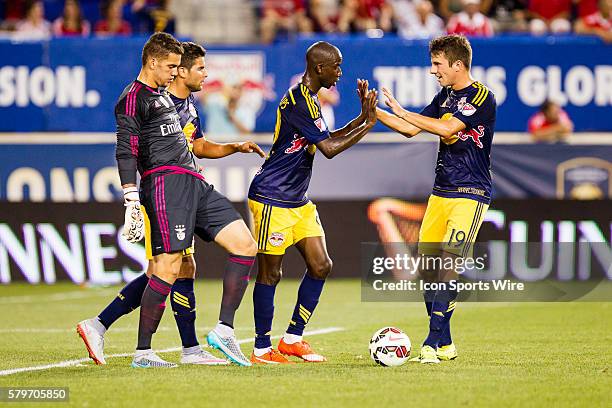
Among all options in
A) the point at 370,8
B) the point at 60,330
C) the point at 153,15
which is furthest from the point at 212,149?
the point at 370,8

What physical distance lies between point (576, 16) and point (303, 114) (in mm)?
13099

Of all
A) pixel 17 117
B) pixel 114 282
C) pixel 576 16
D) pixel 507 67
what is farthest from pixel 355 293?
pixel 576 16

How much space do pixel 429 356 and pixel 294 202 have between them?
158 centimetres

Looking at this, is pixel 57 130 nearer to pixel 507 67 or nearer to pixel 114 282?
pixel 114 282

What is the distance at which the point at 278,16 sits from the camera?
1958 centimetres

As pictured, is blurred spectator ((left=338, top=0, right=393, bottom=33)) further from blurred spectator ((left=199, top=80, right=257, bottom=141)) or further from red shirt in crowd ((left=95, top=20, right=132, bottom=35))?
red shirt in crowd ((left=95, top=20, right=132, bottom=35))

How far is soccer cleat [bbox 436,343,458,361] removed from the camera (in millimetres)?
8495

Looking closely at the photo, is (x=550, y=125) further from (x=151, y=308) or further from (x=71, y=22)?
(x=151, y=308)

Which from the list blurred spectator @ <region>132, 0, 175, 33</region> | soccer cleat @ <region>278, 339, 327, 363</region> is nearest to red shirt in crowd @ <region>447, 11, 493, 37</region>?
blurred spectator @ <region>132, 0, 175, 33</region>

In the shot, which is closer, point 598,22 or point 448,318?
point 448,318

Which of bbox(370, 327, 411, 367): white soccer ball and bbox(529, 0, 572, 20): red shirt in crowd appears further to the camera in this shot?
bbox(529, 0, 572, 20): red shirt in crowd

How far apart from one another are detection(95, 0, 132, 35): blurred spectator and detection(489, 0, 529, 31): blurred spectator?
6.53 m

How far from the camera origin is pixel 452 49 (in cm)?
846

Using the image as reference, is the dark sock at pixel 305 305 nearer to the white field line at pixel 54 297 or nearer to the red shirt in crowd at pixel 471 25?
the white field line at pixel 54 297
